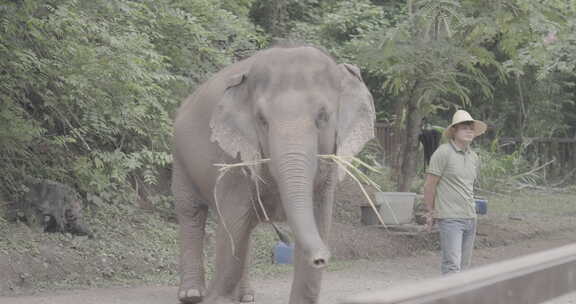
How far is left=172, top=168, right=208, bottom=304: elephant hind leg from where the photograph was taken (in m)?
8.94

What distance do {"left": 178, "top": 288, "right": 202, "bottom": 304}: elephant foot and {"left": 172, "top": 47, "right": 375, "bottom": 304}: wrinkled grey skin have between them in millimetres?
625

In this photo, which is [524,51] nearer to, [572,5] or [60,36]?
[572,5]

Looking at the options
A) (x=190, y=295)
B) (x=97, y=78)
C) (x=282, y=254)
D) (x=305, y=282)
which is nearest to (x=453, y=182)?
(x=305, y=282)

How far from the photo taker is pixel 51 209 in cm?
1160

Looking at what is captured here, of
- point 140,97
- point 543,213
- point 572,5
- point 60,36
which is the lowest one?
point 543,213

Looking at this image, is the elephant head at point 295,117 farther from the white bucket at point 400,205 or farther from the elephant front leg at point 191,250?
the white bucket at point 400,205

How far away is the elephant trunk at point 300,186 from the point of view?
6.12 m

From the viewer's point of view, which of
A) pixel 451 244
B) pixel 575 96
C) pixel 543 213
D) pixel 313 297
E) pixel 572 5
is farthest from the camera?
pixel 575 96

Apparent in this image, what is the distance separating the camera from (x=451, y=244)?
8656mm

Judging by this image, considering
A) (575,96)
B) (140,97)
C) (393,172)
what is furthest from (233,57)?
(575,96)

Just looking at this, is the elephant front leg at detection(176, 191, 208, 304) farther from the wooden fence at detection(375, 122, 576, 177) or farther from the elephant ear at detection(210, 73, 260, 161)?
the wooden fence at detection(375, 122, 576, 177)

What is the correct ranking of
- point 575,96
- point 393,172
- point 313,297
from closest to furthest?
point 313,297
point 393,172
point 575,96

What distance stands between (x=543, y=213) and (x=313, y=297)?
1337 cm

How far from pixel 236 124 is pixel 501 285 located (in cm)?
508
